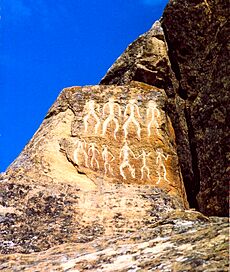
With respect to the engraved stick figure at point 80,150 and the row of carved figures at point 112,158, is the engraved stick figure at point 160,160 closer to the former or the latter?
the row of carved figures at point 112,158

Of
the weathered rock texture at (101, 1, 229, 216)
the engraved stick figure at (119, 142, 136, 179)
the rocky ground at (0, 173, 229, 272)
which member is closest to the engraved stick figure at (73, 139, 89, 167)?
the engraved stick figure at (119, 142, 136, 179)

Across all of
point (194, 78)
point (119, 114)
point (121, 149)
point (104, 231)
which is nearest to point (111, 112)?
point (119, 114)

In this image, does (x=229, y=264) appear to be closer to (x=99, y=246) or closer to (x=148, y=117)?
(x=99, y=246)

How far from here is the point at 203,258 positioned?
6.45 m

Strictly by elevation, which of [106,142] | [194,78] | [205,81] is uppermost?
[194,78]

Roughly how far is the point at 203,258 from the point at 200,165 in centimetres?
1132

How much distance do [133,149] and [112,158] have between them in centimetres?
84

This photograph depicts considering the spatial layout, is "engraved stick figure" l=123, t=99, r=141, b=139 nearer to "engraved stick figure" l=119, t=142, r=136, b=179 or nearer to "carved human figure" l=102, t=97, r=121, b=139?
"carved human figure" l=102, t=97, r=121, b=139

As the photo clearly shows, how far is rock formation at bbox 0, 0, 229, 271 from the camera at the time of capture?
14422 mm

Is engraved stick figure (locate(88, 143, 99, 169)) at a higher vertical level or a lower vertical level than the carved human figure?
lower

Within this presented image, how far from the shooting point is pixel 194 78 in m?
19.8

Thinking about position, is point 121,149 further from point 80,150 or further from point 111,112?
point 111,112

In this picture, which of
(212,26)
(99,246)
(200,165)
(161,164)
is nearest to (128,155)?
(161,164)

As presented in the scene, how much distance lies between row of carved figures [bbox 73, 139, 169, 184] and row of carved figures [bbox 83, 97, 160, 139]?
711 mm
